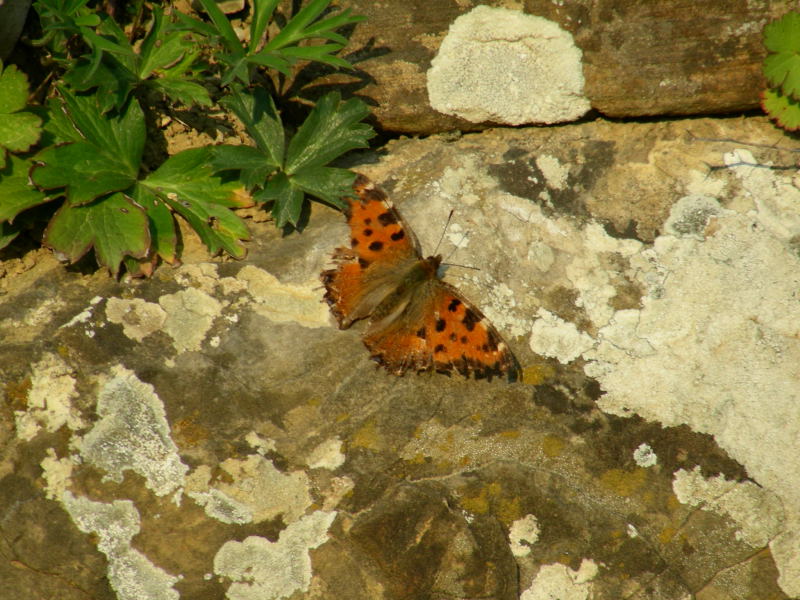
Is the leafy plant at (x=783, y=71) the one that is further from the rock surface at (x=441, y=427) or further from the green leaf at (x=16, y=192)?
the green leaf at (x=16, y=192)

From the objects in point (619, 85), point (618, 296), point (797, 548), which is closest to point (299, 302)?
point (618, 296)

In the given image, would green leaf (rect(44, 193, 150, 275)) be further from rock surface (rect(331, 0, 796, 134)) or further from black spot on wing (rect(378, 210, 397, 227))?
rock surface (rect(331, 0, 796, 134))

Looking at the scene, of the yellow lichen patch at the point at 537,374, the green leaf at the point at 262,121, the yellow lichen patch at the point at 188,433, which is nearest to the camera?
the yellow lichen patch at the point at 188,433

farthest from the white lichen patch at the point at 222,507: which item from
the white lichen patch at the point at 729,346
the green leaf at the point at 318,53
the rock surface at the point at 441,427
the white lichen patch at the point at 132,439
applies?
the green leaf at the point at 318,53

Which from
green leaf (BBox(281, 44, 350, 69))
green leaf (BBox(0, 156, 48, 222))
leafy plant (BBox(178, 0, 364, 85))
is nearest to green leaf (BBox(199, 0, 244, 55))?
leafy plant (BBox(178, 0, 364, 85))

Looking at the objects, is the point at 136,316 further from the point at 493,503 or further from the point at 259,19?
the point at 493,503

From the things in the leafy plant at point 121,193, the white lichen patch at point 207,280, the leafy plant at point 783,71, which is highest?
the leafy plant at point 783,71
